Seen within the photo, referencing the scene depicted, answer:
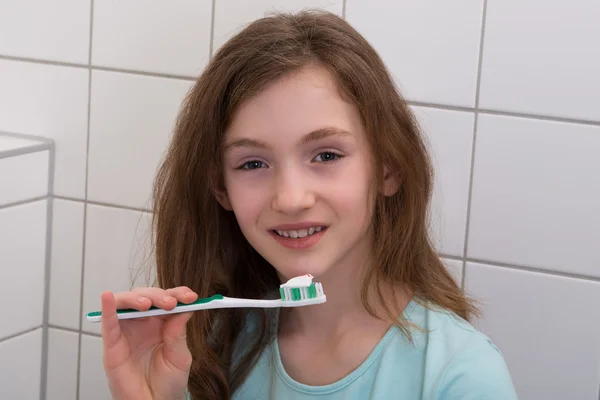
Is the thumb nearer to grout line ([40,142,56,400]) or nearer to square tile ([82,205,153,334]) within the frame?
square tile ([82,205,153,334])

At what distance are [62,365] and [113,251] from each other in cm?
22

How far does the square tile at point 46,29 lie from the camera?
140cm

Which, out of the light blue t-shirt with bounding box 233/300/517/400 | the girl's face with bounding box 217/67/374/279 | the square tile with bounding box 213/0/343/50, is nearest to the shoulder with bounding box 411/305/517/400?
the light blue t-shirt with bounding box 233/300/517/400

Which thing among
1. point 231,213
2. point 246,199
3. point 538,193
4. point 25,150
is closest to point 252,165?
point 246,199

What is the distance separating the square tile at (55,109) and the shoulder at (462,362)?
645mm

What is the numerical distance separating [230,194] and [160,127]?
38cm

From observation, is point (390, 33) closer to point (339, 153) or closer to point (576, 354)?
point (339, 153)

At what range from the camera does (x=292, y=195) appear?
0.95 metres

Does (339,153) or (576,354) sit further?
(576,354)

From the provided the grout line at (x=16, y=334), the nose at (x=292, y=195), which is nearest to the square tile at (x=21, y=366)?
the grout line at (x=16, y=334)

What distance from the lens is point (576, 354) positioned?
1.22 metres

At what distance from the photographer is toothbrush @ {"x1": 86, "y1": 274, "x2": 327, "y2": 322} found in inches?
35.4

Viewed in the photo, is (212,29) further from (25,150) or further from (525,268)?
(525,268)

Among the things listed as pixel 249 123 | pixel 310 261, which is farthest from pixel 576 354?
pixel 249 123
